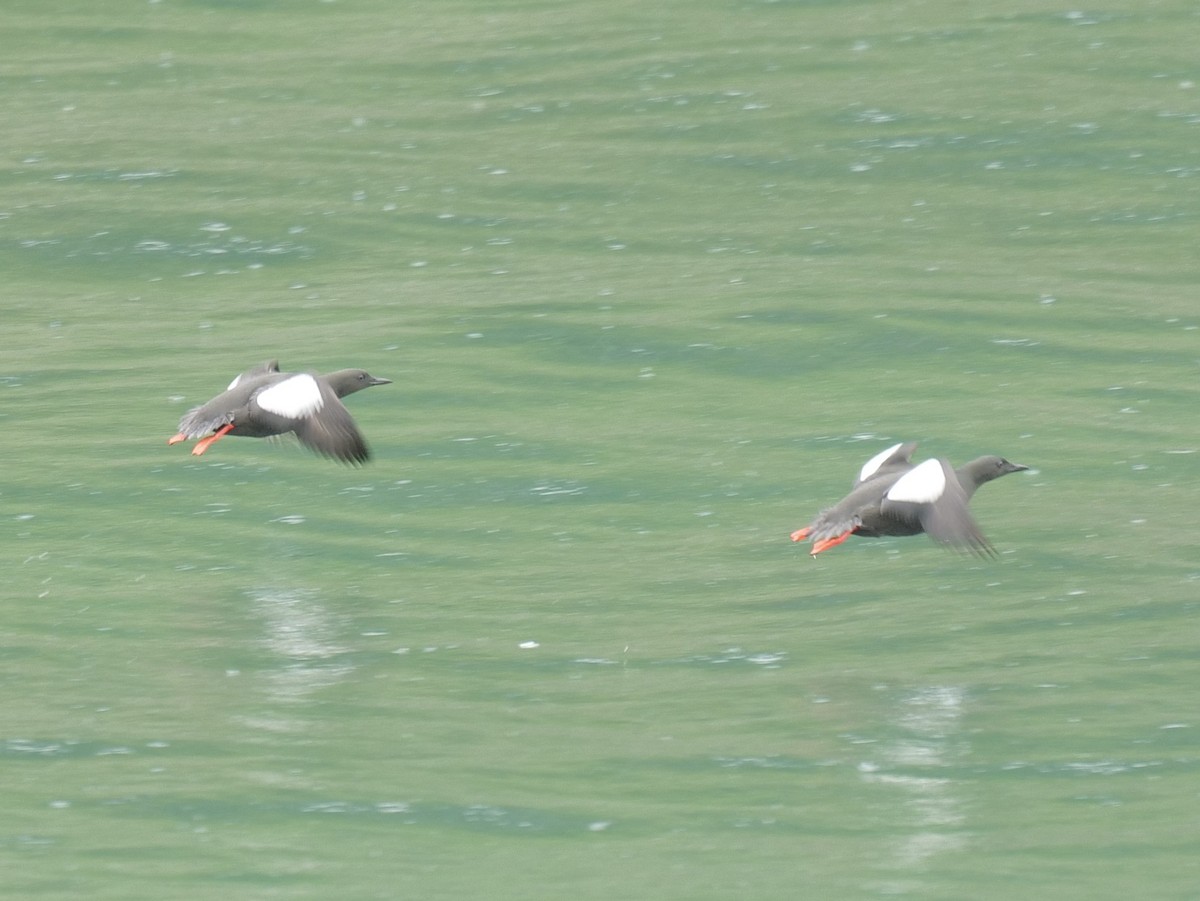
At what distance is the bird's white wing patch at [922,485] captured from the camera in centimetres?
1294

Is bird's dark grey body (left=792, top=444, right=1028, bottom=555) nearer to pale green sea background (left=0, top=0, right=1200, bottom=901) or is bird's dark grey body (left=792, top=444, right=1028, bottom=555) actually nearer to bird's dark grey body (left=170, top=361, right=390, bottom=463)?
pale green sea background (left=0, top=0, right=1200, bottom=901)

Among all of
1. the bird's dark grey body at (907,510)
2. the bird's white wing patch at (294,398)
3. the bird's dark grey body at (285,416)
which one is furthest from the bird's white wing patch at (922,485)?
the bird's white wing patch at (294,398)

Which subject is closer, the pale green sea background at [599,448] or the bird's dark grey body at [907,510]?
the pale green sea background at [599,448]

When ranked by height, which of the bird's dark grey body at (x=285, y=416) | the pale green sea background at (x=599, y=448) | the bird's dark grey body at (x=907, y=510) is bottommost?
the pale green sea background at (x=599, y=448)

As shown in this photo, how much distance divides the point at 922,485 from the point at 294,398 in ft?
13.2

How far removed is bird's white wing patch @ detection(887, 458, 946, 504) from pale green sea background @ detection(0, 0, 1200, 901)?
1.05m

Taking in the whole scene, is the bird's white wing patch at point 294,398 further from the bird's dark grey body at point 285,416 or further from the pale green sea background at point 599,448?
the pale green sea background at point 599,448

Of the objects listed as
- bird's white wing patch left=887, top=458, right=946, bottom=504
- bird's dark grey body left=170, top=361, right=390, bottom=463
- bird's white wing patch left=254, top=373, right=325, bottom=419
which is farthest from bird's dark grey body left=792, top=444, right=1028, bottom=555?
bird's white wing patch left=254, top=373, right=325, bottom=419

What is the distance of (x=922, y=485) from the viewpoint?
512 inches

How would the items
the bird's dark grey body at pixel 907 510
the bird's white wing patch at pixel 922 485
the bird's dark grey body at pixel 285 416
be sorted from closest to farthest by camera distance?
1. the bird's dark grey body at pixel 907 510
2. the bird's white wing patch at pixel 922 485
3. the bird's dark grey body at pixel 285 416

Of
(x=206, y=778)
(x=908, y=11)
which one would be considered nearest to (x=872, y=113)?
(x=908, y=11)

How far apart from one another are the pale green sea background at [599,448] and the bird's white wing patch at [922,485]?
1049mm

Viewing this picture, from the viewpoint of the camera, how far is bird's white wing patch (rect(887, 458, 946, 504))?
12938mm

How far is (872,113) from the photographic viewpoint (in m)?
30.0
